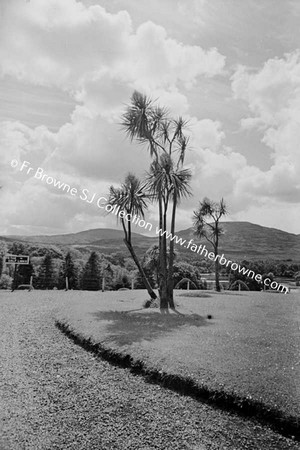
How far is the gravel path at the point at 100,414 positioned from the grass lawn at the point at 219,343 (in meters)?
0.49

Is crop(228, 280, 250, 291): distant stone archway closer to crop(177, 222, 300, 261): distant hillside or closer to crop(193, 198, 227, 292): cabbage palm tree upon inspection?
crop(193, 198, 227, 292): cabbage palm tree

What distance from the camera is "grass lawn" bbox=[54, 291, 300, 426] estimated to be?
17.2 ft

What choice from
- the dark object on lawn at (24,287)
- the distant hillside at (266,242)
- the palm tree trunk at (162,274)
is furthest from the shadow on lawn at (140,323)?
the dark object on lawn at (24,287)

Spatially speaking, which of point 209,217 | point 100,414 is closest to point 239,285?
point 209,217

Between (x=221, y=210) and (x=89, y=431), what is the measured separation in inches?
760

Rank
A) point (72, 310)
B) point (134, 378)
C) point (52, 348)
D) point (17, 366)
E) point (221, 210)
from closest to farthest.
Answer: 1. point (134, 378)
2. point (17, 366)
3. point (52, 348)
4. point (72, 310)
5. point (221, 210)

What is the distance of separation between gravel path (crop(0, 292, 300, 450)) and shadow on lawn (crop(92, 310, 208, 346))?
128 cm

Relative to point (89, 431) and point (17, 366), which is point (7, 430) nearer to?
point (89, 431)

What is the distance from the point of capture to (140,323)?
33.2 ft

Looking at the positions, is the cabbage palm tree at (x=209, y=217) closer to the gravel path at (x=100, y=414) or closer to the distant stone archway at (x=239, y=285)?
the distant stone archway at (x=239, y=285)

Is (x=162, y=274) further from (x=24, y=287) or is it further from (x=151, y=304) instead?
(x=24, y=287)

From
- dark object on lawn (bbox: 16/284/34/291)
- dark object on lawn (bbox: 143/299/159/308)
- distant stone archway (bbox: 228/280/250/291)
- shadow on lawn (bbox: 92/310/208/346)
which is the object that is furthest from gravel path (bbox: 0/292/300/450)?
distant stone archway (bbox: 228/280/250/291)

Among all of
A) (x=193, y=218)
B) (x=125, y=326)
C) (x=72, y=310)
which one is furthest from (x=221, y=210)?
(x=125, y=326)

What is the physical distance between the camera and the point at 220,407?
4.95m
